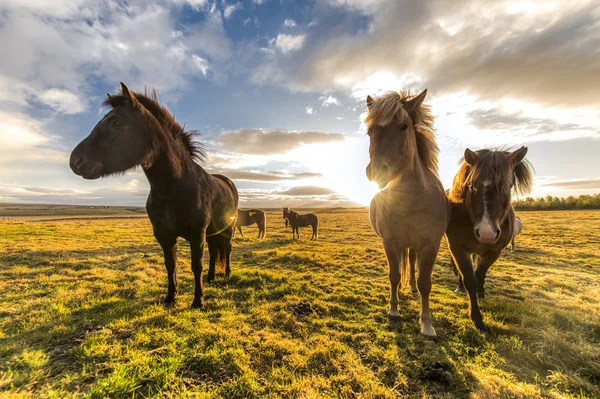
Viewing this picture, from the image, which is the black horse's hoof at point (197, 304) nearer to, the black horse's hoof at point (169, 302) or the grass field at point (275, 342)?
the grass field at point (275, 342)

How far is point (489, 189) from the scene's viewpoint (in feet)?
11.2

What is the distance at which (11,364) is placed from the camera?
250cm

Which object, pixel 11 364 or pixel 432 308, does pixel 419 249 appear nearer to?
pixel 432 308

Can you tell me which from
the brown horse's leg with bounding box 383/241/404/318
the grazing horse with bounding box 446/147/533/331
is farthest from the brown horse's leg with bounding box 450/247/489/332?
the brown horse's leg with bounding box 383/241/404/318

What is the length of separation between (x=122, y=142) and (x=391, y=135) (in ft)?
12.6

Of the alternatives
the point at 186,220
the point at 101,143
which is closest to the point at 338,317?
the point at 186,220

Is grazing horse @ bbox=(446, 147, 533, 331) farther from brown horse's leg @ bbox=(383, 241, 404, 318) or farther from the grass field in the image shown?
brown horse's leg @ bbox=(383, 241, 404, 318)

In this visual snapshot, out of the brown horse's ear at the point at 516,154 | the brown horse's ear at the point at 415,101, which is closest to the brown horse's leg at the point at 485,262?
the brown horse's ear at the point at 516,154

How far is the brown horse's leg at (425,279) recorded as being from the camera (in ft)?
11.9

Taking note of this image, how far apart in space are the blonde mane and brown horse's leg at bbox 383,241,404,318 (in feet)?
5.09

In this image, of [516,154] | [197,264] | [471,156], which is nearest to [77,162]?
[197,264]

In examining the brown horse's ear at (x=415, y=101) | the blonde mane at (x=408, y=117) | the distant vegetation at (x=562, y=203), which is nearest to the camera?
the blonde mane at (x=408, y=117)

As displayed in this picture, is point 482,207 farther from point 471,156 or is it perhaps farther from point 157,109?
point 157,109

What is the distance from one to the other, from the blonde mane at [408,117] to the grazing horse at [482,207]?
534 millimetres
